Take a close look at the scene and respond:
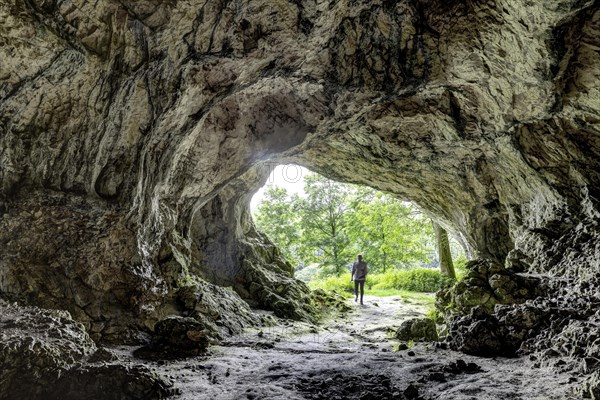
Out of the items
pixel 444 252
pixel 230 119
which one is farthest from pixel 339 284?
pixel 230 119

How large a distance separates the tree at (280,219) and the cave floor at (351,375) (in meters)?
16.4

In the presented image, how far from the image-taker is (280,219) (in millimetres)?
24984

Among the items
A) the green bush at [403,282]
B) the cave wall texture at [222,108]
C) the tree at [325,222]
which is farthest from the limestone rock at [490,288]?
the tree at [325,222]

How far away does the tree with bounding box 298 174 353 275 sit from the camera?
24.6m

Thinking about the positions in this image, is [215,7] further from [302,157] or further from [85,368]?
[302,157]

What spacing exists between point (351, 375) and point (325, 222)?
2008 centimetres

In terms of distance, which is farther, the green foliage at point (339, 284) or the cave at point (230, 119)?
the green foliage at point (339, 284)

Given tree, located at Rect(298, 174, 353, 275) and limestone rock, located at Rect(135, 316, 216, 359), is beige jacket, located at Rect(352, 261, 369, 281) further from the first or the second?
limestone rock, located at Rect(135, 316, 216, 359)

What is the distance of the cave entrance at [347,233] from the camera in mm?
21562

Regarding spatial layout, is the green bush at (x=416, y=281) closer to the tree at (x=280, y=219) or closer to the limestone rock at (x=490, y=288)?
the tree at (x=280, y=219)

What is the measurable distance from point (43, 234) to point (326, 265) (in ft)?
64.2

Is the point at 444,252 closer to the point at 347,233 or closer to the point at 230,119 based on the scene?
the point at 347,233

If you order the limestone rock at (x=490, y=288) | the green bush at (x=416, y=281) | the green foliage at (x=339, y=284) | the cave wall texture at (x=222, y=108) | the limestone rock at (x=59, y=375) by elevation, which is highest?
the cave wall texture at (x=222, y=108)

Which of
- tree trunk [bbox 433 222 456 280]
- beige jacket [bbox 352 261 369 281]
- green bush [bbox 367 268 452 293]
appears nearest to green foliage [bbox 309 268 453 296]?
green bush [bbox 367 268 452 293]
